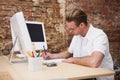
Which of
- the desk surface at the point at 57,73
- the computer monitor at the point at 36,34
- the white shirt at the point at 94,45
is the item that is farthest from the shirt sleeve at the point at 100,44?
the computer monitor at the point at 36,34

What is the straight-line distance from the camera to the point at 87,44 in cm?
241

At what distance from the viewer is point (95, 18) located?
358cm

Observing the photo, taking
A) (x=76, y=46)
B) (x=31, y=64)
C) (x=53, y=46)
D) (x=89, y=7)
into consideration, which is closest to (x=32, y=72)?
(x=31, y=64)

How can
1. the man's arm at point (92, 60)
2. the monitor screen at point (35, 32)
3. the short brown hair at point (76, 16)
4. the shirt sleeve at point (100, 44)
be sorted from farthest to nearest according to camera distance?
the monitor screen at point (35, 32) → the short brown hair at point (76, 16) → the shirt sleeve at point (100, 44) → the man's arm at point (92, 60)

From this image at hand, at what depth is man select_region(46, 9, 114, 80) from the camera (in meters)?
2.11

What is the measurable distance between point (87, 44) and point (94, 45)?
0.63 feet

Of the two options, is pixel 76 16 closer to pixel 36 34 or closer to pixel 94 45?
pixel 94 45

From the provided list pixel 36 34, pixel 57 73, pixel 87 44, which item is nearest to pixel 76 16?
pixel 87 44

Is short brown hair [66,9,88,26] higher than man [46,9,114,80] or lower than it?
higher

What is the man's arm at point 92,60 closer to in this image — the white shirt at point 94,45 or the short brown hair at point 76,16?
the white shirt at point 94,45

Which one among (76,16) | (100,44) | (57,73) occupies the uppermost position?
(76,16)

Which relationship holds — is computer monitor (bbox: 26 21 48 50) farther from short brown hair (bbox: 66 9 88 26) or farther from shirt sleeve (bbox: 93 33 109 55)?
shirt sleeve (bbox: 93 33 109 55)

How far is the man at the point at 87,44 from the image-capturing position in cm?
211

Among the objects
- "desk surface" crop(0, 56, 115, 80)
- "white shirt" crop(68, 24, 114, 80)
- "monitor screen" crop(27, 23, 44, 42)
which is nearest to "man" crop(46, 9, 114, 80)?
"white shirt" crop(68, 24, 114, 80)
